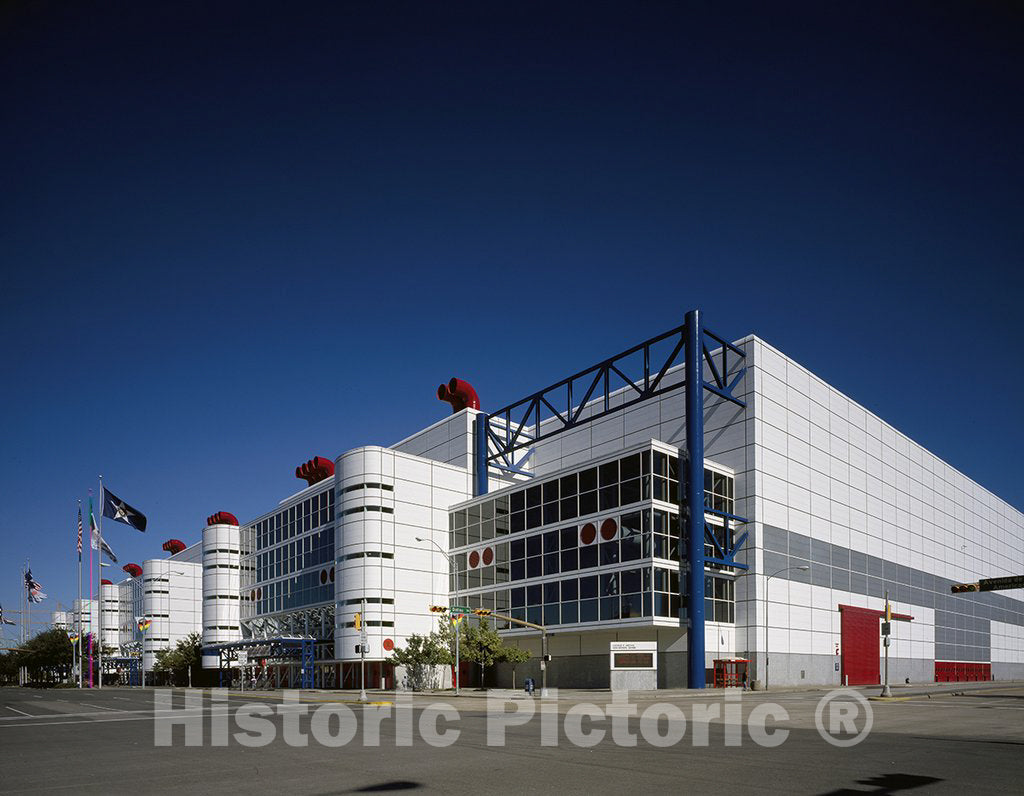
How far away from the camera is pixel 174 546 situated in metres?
148

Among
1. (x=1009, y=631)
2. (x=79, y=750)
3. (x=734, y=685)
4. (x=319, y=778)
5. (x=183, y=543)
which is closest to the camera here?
(x=319, y=778)

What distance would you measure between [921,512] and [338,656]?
56.0 m

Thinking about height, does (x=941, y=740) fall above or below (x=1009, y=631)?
above

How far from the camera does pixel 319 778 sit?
13.9m

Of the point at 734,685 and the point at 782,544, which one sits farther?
the point at 782,544

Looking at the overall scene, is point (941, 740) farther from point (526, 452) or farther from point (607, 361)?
point (526, 452)

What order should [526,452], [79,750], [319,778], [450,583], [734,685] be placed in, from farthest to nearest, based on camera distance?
[526,452], [450,583], [734,685], [79,750], [319,778]

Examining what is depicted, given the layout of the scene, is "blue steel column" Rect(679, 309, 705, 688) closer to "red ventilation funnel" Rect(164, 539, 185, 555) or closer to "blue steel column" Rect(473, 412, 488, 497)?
"blue steel column" Rect(473, 412, 488, 497)

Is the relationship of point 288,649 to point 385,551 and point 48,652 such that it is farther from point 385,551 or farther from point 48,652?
point 48,652

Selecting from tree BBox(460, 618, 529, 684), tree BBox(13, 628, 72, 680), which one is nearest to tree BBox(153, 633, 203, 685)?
tree BBox(13, 628, 72, 680)

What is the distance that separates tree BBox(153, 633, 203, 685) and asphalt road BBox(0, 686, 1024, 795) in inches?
2955

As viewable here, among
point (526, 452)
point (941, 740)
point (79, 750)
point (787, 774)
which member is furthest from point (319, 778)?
point (526, 452)

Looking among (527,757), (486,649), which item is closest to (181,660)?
(486,649)

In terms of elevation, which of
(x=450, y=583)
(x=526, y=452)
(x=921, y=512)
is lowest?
(x=450, y=583)
